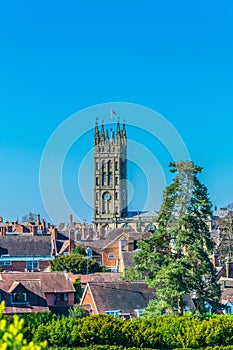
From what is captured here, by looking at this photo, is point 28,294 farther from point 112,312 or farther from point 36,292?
point 112,312

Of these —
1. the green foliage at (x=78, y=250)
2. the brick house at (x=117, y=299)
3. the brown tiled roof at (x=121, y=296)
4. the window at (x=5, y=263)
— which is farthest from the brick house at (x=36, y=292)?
the green foliage at (x=78, y=250)

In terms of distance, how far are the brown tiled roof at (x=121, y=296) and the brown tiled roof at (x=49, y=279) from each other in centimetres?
292

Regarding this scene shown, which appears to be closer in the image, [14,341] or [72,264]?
[14,341]

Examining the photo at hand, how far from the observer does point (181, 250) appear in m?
44.6

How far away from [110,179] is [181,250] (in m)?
128

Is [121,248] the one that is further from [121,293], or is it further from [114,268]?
[121,293]

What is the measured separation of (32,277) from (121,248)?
2657 cm

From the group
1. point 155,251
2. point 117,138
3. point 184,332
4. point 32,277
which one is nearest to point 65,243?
point 32,277

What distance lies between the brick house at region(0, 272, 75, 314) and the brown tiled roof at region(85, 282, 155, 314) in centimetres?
236

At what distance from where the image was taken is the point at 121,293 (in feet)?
158

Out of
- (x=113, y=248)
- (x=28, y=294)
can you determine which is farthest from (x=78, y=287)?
(x=113, y=248)

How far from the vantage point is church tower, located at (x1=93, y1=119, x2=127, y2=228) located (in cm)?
16712

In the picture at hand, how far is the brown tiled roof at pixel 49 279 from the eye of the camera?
50.0 m

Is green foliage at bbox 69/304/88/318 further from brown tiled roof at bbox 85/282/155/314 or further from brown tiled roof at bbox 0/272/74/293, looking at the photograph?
brown tiled roof at bbox 0/272/74/293
